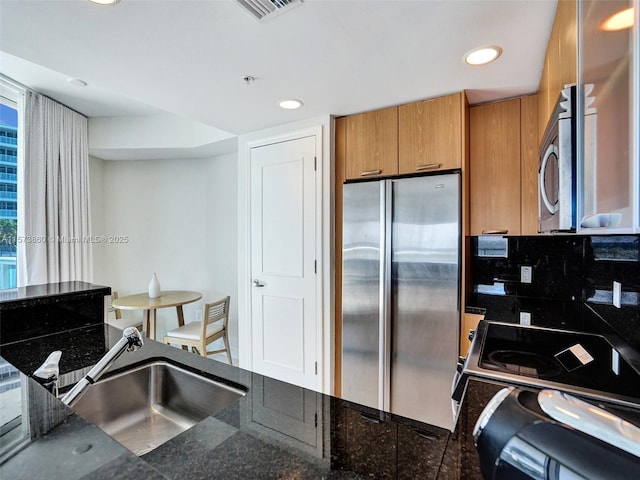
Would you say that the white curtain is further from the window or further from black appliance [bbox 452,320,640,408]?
black appliance [bbox 452,320,640,408]

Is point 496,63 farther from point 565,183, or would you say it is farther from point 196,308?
point 196,308

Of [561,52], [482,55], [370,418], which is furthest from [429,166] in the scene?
[370,418]

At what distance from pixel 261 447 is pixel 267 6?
4.90 feet

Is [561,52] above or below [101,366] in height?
above

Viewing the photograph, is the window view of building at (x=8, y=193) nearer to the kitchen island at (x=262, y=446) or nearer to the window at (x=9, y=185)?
the window at (x=9, y=185)

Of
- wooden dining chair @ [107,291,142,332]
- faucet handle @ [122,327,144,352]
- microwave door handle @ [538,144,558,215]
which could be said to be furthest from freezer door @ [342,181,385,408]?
wooden dining chair @ [107,291,142,332]

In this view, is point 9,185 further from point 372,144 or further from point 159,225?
point 372,144

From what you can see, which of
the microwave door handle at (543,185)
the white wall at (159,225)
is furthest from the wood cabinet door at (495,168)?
the white wall at (159,225)

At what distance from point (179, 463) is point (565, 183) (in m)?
1.13

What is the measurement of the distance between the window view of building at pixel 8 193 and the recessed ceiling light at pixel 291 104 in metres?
2.51

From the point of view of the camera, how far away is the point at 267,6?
1268 millimetres

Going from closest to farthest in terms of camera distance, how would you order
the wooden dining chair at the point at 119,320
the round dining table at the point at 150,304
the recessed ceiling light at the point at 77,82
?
the recessed ceiling light at the point at 77,82, the round dining table at the point at 150,304, the wooden dining chair at the point at 119,320

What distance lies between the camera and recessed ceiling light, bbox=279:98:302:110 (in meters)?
2.18

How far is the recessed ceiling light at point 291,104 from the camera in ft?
7.16
